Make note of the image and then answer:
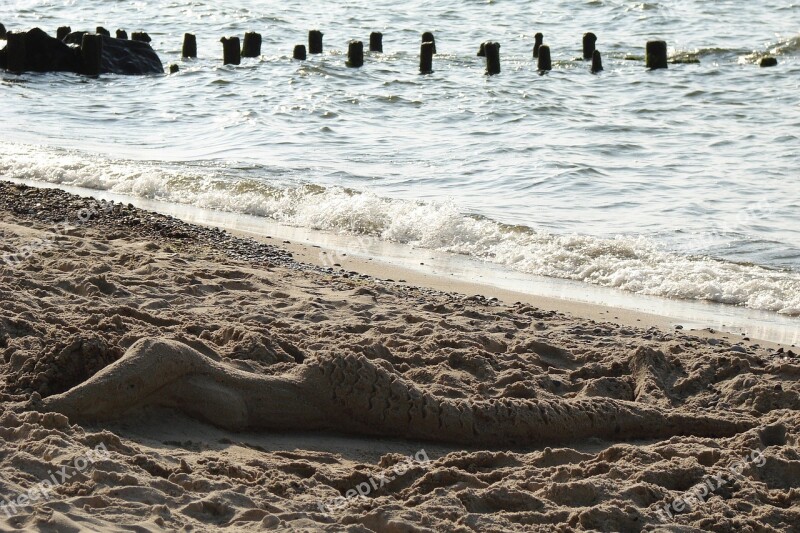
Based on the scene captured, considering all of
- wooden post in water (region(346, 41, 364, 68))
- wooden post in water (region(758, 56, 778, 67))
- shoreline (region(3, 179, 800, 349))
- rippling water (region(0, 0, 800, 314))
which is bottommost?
shoreline (region(3, 179, 800, 349))

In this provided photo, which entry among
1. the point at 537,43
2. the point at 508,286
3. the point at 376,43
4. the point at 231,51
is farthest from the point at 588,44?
the point at 508,286

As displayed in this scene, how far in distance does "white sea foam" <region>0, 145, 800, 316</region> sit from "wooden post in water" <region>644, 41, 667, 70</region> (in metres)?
11.8

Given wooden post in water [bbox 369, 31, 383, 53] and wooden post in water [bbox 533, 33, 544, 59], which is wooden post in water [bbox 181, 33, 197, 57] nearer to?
wooden post in water [bbox 369, 31, 383, 53]

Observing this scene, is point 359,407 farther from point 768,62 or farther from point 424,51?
point 768,62

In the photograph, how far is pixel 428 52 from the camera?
19.3m

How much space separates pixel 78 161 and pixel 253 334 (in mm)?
6670

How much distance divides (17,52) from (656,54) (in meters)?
12.4

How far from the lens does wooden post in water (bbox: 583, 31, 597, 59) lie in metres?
20.8

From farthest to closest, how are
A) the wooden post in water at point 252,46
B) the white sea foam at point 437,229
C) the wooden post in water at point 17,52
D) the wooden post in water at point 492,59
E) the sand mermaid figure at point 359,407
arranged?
the wooden post in water at point 252,46 < the wooden post in water at point 492,59 < the wooden post in water at point 17,52 < the white sea foam at point 437,229 < the sand mermaid figure at point 359,407

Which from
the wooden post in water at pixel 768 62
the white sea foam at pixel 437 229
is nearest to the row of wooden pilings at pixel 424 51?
the wooden post in water at pixel 768 62

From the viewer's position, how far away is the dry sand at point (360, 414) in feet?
10.9

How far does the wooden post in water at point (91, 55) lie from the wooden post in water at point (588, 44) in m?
10.0

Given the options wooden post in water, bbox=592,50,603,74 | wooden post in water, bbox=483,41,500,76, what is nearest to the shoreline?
wooden post in water, bbox=483,41,500,76

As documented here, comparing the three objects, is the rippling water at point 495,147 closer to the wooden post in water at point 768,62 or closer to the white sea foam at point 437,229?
the white sea foam at point 437,229
